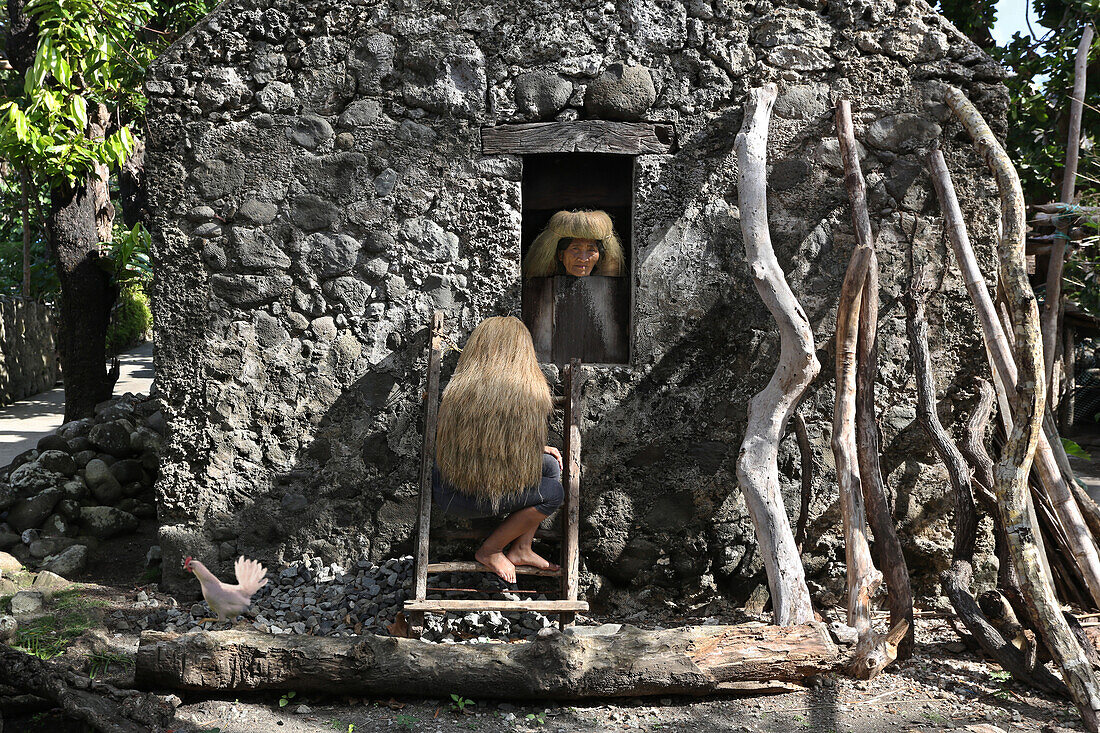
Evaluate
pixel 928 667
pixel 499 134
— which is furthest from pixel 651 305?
pixel 928 667

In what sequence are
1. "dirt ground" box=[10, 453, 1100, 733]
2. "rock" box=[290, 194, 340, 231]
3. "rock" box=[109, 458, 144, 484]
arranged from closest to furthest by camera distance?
1. "dirt ground" box=[10, 453, 1100, 733]
2. "rock" box=[290, 194, 340, 231]
3. "rock" box=[109, 458, 144, 484]

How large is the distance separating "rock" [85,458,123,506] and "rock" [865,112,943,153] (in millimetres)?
4965

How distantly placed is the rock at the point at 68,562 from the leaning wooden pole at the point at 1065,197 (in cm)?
565

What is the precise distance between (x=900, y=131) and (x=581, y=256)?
1693 mm

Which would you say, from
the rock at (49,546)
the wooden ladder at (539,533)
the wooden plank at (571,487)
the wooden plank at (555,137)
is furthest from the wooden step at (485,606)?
the rock at (49,546)

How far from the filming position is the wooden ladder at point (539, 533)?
10.2 ft

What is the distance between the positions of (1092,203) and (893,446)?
137 inches

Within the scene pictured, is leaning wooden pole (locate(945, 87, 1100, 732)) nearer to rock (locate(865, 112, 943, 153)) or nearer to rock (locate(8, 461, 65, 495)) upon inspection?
rock (locate(865, 112, 943, 153))

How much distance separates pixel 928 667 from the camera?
10.9 ft

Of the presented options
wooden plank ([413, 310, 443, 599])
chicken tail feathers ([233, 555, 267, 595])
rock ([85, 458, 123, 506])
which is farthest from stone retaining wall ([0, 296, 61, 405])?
wooden plank ([413, 310, 443, 599])

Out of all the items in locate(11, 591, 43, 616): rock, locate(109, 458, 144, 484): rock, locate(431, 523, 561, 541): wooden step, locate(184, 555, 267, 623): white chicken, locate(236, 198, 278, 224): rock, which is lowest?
locate(11, 591, 43, 616): rock

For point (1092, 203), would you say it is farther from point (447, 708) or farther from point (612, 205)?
point (447, 708)

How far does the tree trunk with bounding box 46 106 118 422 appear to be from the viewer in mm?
5887

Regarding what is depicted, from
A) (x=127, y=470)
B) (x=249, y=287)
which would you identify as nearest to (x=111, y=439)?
(x=127, y=470)
